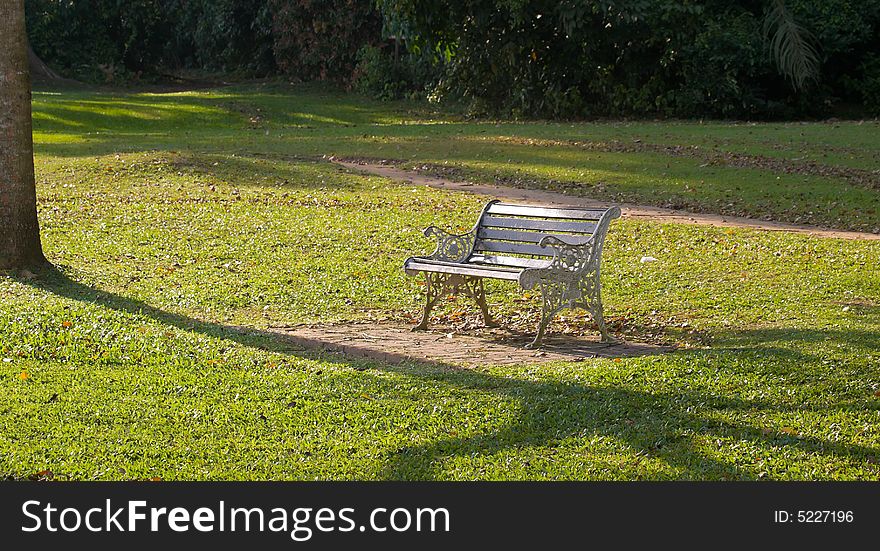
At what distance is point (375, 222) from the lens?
603 inches

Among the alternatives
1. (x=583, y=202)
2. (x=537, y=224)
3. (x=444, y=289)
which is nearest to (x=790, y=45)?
(x=583, y=202)

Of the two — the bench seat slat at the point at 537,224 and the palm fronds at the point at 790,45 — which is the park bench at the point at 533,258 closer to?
the bench seat slat at the point at 537,224

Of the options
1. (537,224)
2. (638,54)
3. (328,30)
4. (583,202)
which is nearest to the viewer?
(537,224)

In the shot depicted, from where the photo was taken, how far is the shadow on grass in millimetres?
5824

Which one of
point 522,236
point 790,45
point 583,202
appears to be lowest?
point 583,202

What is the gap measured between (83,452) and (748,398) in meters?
3.81

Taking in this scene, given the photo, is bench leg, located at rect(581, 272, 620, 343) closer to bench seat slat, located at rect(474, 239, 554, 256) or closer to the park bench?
the park bench

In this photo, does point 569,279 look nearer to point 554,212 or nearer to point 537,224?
point 554,212

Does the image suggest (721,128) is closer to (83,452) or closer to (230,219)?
(230,219)

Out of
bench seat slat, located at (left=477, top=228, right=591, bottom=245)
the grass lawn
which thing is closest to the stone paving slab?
the grass lawn

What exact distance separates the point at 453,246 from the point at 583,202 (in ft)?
26.8

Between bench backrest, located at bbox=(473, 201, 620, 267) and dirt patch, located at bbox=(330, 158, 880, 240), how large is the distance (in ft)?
19.7

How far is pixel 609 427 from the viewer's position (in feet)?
20.9

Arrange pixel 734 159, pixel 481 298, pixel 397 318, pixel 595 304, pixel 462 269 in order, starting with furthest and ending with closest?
pixel 734 159 < pixel 397 318 < pixel 481 298 < pixel 462 269 < pixel 595 304
